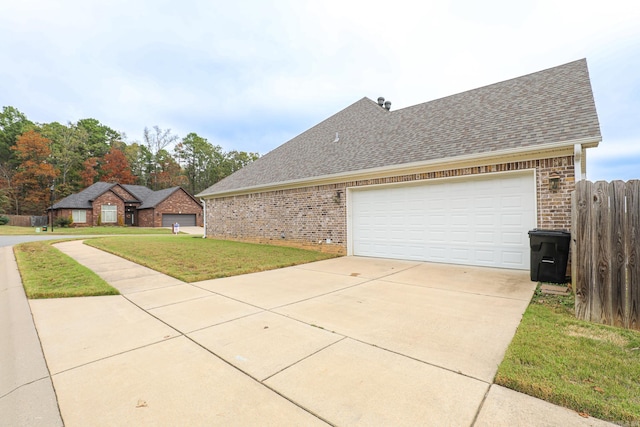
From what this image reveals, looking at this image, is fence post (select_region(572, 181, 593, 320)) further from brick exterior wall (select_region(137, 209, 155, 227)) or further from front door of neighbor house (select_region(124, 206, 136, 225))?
front door of neighbor house (select_region(124, 206, 136, 225))

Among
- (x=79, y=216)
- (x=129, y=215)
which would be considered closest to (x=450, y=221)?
(x=79, y=216)

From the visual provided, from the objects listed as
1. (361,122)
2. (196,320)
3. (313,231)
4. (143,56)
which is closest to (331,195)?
(313,231)

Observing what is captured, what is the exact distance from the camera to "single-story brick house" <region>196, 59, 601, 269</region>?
20.0 ft

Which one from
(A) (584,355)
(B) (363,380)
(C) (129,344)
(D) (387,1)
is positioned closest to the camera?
(B) (363,380)

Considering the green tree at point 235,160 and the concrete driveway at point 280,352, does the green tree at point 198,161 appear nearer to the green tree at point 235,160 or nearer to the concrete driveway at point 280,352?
the green tree at point 235,160

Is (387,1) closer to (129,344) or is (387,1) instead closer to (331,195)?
(331,195)

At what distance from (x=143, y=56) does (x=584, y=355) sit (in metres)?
17.8

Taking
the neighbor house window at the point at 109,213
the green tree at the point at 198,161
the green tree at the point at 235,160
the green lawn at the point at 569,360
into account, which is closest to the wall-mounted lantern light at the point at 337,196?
the green lawn at the point at 569,360

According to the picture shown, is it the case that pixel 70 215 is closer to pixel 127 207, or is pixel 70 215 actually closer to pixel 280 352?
pixel 127 207

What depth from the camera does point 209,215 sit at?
16.3 metres

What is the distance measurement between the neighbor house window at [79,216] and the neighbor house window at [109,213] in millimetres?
1605

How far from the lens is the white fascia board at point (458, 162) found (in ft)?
18.7

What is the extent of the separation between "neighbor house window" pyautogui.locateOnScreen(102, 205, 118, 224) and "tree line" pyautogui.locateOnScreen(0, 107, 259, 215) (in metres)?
10.4

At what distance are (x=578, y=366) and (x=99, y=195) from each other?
37.6 meters
